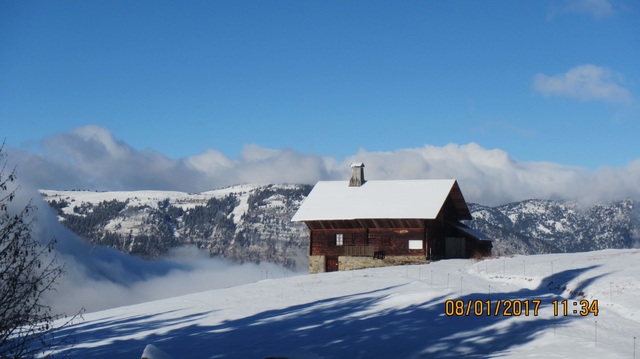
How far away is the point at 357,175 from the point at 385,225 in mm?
8031

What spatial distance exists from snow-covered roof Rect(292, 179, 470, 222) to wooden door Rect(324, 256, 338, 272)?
3498 millimetres

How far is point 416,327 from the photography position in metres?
22.7

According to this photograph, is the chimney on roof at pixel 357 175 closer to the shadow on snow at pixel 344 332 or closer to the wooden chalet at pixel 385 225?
the wooden chalet at pixel 385 225

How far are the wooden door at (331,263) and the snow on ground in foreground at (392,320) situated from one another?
51.1 ft

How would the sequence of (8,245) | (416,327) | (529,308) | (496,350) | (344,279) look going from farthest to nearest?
1. (344,279)
2. (529,308)
3. (416,327)
4. (496,350)
5. (8,245)

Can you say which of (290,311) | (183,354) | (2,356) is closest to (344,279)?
(290,311)

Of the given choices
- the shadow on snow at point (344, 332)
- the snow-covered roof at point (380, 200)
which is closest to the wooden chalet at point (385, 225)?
the snow-covered roof at point (380, 200)

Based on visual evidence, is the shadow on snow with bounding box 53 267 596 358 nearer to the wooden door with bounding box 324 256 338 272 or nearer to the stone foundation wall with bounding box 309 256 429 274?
the stone foundation wall with bounding box 309 256 429 274

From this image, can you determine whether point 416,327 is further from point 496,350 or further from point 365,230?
point 365,230

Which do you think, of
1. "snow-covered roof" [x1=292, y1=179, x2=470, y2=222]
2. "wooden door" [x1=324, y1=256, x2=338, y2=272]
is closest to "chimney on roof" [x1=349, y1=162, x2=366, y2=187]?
"snow-covered roof" [x1=292, y1=179, x2=470, y2=222]

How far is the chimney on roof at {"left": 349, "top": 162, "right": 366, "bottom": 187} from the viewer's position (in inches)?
2309

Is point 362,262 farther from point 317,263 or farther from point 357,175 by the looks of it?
point 357,175

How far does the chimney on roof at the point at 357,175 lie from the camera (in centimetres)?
5865

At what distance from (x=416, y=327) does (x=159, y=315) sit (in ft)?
43.4
